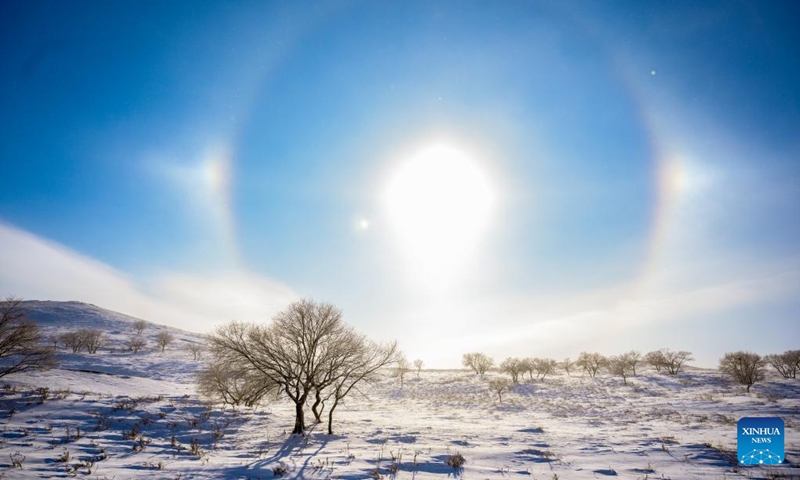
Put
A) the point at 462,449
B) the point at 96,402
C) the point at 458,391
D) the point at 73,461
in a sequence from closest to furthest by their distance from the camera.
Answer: the point at 73,461, the point at 462,449, the point at 96,402, the point at 458,391

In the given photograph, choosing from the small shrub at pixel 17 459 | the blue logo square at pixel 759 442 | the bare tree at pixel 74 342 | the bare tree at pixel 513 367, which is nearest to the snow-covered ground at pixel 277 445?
the small shrub at pixel 17 459

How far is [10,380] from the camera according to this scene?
19.2 m

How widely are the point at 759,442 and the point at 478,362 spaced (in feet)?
207

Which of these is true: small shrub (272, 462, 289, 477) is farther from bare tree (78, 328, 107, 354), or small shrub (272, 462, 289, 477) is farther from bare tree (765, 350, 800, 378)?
bare tree (765, 350, 800, 378)

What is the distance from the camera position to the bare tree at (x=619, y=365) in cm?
6075

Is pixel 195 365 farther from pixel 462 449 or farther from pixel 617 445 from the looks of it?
pixel 617 445

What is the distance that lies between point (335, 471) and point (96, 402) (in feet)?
53.9

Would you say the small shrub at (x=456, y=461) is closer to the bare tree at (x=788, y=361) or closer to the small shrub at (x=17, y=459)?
the small shrub at (x=17, y=459)

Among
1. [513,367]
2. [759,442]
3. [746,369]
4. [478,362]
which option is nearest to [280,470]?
[759,442]

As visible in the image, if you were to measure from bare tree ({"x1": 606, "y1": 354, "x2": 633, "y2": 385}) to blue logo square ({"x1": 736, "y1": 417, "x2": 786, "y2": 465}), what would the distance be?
189 ft

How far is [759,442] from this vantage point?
11531 mm

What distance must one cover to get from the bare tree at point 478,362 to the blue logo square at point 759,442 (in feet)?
199

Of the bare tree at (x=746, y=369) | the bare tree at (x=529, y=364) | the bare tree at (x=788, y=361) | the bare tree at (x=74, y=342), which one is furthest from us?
the bare tree at (x=74, y=342)

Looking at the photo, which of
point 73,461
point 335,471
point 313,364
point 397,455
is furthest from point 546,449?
point 73,461
